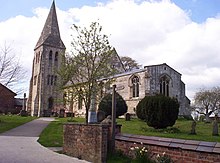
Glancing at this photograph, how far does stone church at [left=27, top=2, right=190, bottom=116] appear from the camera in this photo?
3838 centimetres

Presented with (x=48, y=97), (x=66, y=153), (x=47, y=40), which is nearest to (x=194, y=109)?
(x=48, y=97)

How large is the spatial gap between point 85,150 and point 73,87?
13.8 metres

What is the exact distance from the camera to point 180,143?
738 centimetres

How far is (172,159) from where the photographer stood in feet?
24.3

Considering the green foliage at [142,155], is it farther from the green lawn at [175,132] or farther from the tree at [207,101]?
the tree at [207,101]

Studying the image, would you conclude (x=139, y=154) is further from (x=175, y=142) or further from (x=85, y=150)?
(x=85, y=150)

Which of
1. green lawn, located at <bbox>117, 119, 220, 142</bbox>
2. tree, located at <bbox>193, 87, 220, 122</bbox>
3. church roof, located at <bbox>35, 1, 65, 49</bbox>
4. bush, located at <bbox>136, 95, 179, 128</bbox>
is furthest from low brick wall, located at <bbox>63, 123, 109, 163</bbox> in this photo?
church roof, located at <bbox>35, 1, 65, 49</bbox>

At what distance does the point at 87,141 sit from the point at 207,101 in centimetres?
4649

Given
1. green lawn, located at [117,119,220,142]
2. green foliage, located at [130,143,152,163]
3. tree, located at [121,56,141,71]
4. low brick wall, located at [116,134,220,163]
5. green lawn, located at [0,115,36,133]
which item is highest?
tree, located at [121,56,141,71]

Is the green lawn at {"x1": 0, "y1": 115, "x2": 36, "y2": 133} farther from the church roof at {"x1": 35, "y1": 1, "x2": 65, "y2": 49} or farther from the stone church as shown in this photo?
the church roof at {"x1": 35, "y1": 1, "x2": 65, "y2": 49}

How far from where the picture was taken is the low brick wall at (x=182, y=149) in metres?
6.44

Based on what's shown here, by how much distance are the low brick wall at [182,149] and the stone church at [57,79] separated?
29.1m

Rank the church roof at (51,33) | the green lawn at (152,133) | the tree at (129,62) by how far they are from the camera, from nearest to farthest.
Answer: the green lawn at (152,133), the tree at (129,62), the church roof at (51,33)

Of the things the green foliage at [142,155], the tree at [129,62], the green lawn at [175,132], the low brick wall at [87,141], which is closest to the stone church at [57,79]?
the tree at [129,62]
